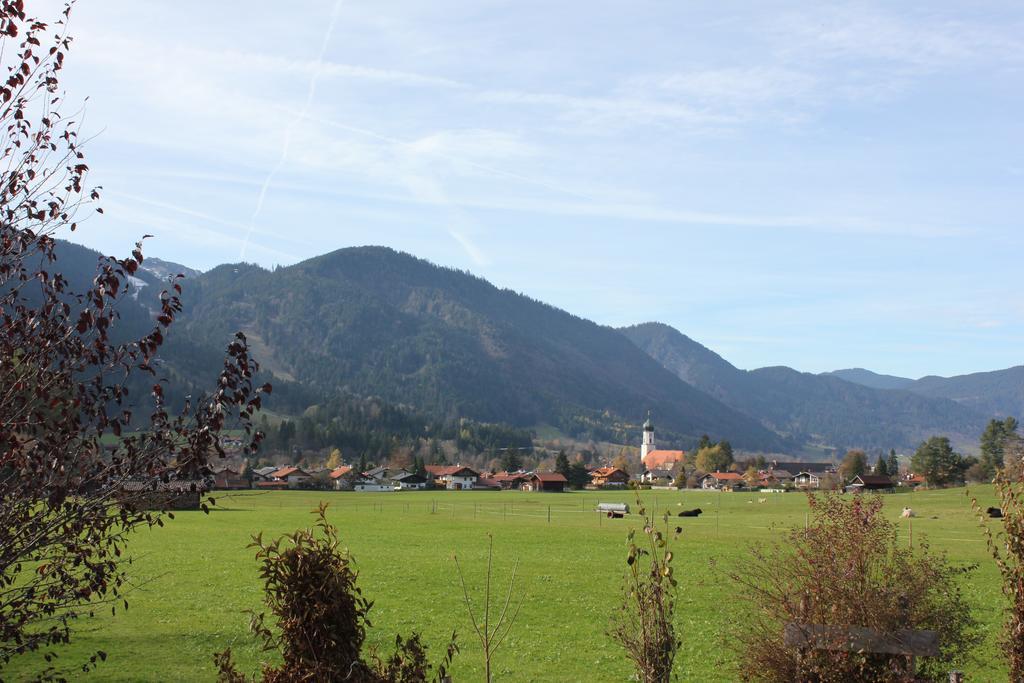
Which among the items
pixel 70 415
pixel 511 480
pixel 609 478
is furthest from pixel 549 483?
pixel 70 415

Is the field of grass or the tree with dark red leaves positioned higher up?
the tree with dark red leaves

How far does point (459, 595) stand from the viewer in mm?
28906

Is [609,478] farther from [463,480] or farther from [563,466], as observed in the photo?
[463,480]

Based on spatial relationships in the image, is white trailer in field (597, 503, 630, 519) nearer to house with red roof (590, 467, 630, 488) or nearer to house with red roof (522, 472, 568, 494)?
house with red roof (522, 472, 568, 494)

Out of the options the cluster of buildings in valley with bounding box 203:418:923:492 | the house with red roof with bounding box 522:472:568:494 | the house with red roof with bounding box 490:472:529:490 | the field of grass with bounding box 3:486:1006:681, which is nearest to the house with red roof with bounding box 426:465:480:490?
the cluster of buildings in valley with bounding box 203:418:923:492

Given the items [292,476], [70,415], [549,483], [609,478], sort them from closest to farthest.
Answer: [70,415] < [549,483] < [292,476] < [609,478]

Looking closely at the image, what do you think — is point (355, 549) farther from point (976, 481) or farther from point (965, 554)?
point (976, 481)

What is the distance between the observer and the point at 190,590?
29781mm

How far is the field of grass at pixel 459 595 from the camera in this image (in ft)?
61.6

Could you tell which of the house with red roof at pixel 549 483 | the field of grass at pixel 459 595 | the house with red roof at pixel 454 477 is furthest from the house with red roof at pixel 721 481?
the field of grass at pixel 459 595

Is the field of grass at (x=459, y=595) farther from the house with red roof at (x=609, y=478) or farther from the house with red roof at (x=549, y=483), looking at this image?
the house with red roof at (x=609, y=478)

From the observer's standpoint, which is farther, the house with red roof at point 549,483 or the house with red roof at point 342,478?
the house with red roof at point 342,478

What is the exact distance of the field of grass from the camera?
18.8 meters

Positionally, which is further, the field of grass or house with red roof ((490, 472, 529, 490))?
house with red roof ((490, 472, 529, 490))
